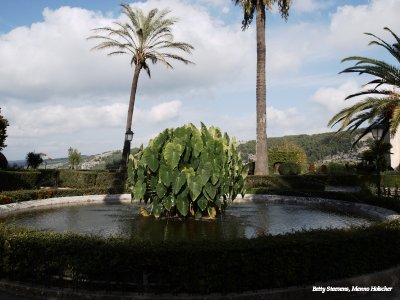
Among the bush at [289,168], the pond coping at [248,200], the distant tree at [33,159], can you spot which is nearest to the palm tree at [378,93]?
the pond coping at [248,200]

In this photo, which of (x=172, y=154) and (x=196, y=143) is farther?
(x=196, y=143)

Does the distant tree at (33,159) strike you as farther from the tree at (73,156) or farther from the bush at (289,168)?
the bush at (289,168)

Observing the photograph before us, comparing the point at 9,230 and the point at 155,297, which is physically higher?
the point at 9,230

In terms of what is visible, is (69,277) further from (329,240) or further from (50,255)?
(329,240)

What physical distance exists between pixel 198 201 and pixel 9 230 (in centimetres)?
495

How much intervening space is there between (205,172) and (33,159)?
30.7 meters

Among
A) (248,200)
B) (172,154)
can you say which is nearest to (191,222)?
(172,154)

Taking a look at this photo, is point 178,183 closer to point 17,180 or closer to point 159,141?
point 159,141

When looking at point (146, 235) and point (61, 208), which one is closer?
point (146, 235)

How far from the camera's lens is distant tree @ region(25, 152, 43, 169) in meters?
36.0

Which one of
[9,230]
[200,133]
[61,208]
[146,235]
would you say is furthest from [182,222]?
[61,208]

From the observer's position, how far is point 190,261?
4906 mm

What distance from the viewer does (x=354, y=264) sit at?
5.45 m

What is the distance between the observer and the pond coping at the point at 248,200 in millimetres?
12381
